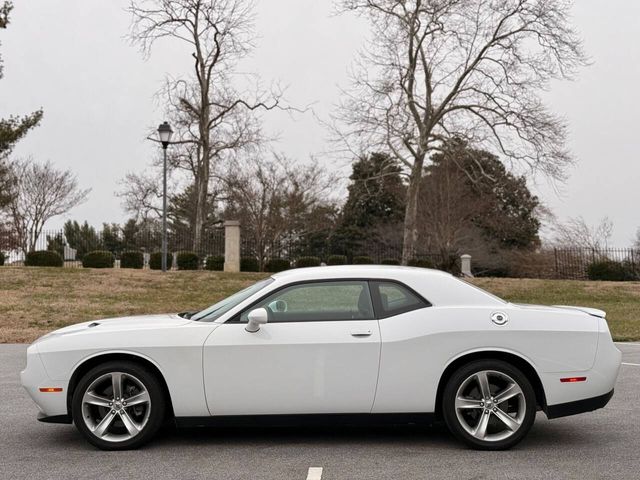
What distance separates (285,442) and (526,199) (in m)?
52.8

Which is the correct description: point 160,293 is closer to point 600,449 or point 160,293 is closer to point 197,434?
point 197,434

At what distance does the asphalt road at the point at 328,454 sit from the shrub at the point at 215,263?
82.6 ft

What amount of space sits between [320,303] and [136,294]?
17842 mm

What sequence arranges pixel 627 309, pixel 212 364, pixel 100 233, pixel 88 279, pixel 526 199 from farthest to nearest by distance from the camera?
pixel 526 199
pixel 100 233
pixel 88 279
pixel 627 309
pixel 212 364

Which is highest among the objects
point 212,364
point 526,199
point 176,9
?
point 176,9

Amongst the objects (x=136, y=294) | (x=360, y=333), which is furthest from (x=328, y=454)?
(x=136, y=294)

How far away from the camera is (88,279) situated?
24.6m

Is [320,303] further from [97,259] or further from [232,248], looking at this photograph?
[232,248]

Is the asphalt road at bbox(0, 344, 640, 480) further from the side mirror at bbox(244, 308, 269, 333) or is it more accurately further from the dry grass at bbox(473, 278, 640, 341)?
the dry grass at bbox(473, 278, 640, 341)

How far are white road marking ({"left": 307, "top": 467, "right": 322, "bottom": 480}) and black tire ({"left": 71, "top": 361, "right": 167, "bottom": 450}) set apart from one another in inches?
51.4

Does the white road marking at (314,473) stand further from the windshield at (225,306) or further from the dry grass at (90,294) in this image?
the dry grass at (90,294)

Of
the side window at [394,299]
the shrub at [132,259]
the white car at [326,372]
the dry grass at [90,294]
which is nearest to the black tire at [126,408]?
the white car at [326,372]

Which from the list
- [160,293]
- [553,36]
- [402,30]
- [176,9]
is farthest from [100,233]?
[553,36]

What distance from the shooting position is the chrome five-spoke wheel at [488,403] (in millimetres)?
5566
